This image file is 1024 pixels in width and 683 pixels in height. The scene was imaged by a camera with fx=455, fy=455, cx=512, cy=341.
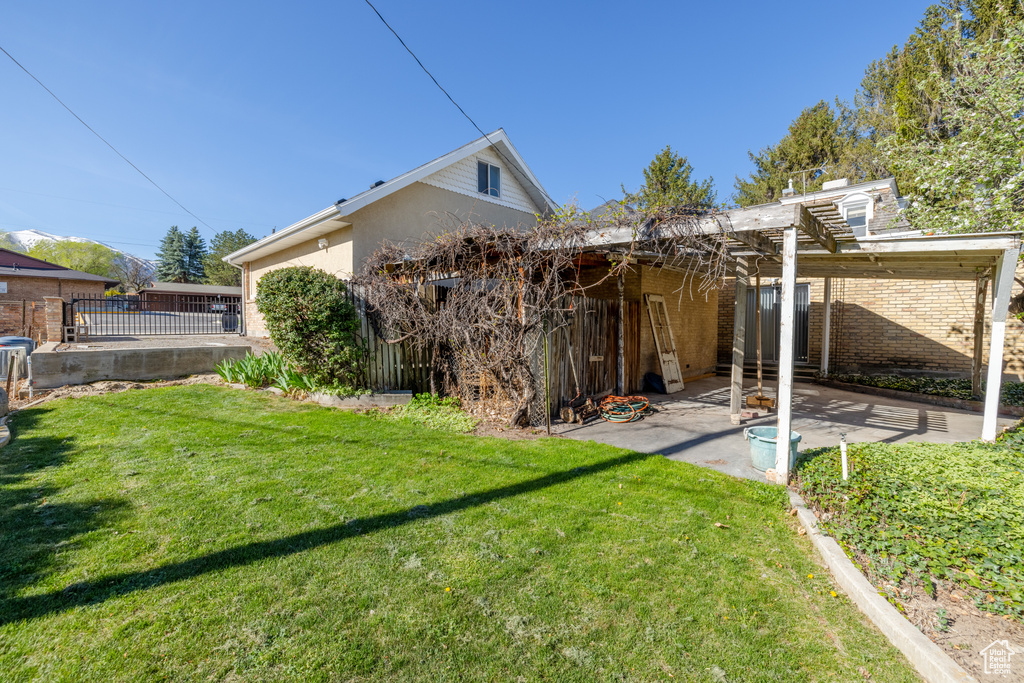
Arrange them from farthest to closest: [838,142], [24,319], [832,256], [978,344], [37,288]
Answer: [838,142]
[37,288]
[24,319]
[978,344]
[832,256]

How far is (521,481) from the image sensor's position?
446 centimetres

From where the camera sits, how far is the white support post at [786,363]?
454 centimetres

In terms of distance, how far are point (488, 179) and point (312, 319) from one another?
7.53 m

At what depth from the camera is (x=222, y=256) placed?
5422cm

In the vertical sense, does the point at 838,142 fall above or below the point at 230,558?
above

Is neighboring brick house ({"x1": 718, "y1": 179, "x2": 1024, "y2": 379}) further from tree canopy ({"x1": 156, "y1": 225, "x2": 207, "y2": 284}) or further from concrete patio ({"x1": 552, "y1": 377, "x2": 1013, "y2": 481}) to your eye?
tree canopy ({"x1": 156, "y1": 225, "x2": 207, "y2": 284})

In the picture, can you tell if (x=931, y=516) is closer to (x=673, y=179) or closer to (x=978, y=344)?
(x=978, y=344)

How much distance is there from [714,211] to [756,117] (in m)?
18.5

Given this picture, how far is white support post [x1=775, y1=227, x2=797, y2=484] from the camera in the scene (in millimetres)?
4539

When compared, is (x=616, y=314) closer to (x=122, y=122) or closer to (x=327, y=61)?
(x=327, y=61)

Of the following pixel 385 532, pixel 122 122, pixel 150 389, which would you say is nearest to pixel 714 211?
pixel 385 532

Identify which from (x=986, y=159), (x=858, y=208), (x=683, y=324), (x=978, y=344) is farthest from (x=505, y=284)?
(x=858, y=208)

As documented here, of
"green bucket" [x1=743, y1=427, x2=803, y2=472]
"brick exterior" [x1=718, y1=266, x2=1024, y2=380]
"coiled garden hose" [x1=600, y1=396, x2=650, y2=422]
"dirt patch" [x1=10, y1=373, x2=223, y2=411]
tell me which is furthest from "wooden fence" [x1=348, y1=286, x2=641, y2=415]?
"brick exterior" [x1=718, y1=266, x2=1024, y2=380]

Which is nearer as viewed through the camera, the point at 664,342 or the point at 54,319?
the point at 54,319
